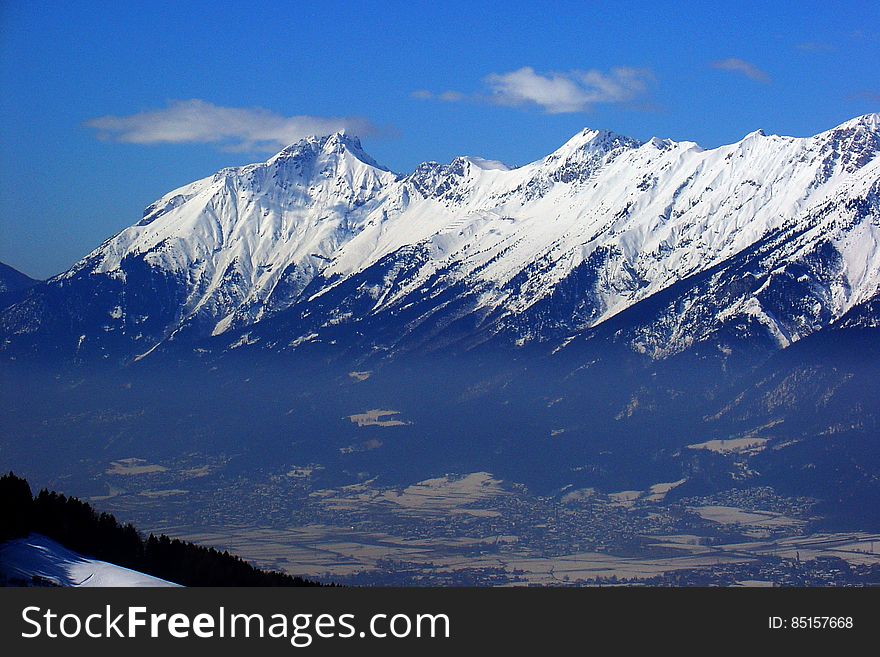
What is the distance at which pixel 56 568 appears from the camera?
9800cm

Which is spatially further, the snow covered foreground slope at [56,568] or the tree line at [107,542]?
the tree line at [107,542]

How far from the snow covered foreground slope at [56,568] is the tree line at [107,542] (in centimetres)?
286

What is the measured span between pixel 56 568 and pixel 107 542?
21.3m

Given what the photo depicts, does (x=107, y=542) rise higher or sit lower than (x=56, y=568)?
higher

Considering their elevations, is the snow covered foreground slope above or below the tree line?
below

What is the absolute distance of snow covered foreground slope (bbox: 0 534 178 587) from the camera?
308ft

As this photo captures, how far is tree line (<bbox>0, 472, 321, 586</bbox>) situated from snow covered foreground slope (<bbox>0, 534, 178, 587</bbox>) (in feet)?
9.39

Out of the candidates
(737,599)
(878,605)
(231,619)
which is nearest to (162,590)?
(231,619)

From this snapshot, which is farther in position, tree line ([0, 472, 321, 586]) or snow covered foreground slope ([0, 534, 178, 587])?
tree line ([0, 472, 321, 586])

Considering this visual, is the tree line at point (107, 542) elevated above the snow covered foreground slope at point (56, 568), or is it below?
above

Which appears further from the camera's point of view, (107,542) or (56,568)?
(107,542)

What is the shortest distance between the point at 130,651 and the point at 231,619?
4.28 m

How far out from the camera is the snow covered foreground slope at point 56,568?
93.9 metres

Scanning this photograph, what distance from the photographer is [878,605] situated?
6725cm
